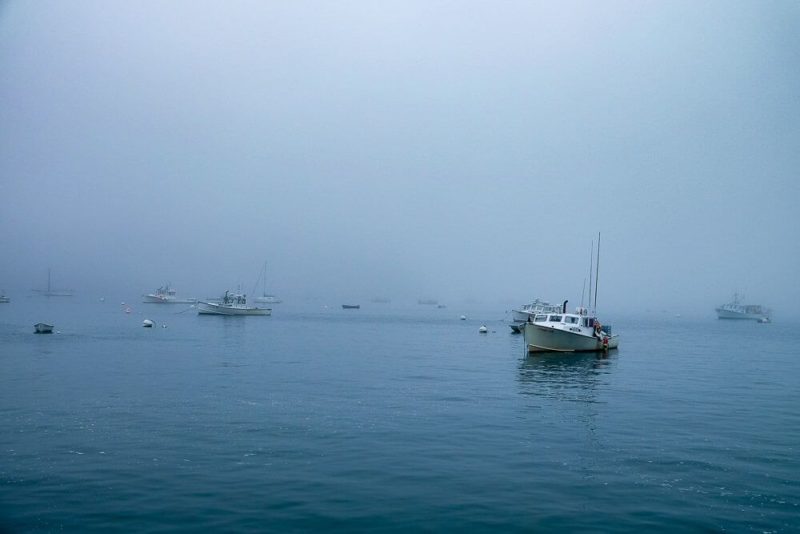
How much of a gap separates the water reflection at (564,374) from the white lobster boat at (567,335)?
787mm

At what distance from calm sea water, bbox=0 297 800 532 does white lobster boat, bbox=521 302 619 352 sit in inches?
566

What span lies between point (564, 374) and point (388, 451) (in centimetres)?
2686

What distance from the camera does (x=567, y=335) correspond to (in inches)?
2261

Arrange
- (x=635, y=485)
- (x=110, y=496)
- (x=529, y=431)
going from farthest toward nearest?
(x=529, y=431), (x=635, y=485), (x=110, y=496)

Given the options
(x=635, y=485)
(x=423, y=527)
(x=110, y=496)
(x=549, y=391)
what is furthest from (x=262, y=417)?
(x=549, y=391)

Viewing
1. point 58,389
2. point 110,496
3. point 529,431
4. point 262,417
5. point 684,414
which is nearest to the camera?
point 110,496

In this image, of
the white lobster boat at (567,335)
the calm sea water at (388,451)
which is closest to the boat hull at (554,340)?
the white lobster boat at (567,335)

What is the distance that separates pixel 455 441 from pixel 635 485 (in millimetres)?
6589

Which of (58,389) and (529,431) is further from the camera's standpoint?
(58,389)

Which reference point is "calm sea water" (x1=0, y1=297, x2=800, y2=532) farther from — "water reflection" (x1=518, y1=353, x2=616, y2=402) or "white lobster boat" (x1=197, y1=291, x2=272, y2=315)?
"white lobster boat" (x1=197, y1=291, x2=272, y2=315)

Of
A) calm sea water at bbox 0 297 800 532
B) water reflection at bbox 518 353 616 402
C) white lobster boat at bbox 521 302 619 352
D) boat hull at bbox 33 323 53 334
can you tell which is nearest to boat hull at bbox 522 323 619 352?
white lobster boat at bbox 521 302 619 352

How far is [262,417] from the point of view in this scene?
2553 centimetres

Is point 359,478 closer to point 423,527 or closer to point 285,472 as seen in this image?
point 285,472

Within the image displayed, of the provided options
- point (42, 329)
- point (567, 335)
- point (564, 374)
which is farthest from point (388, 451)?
point (42, 329)
